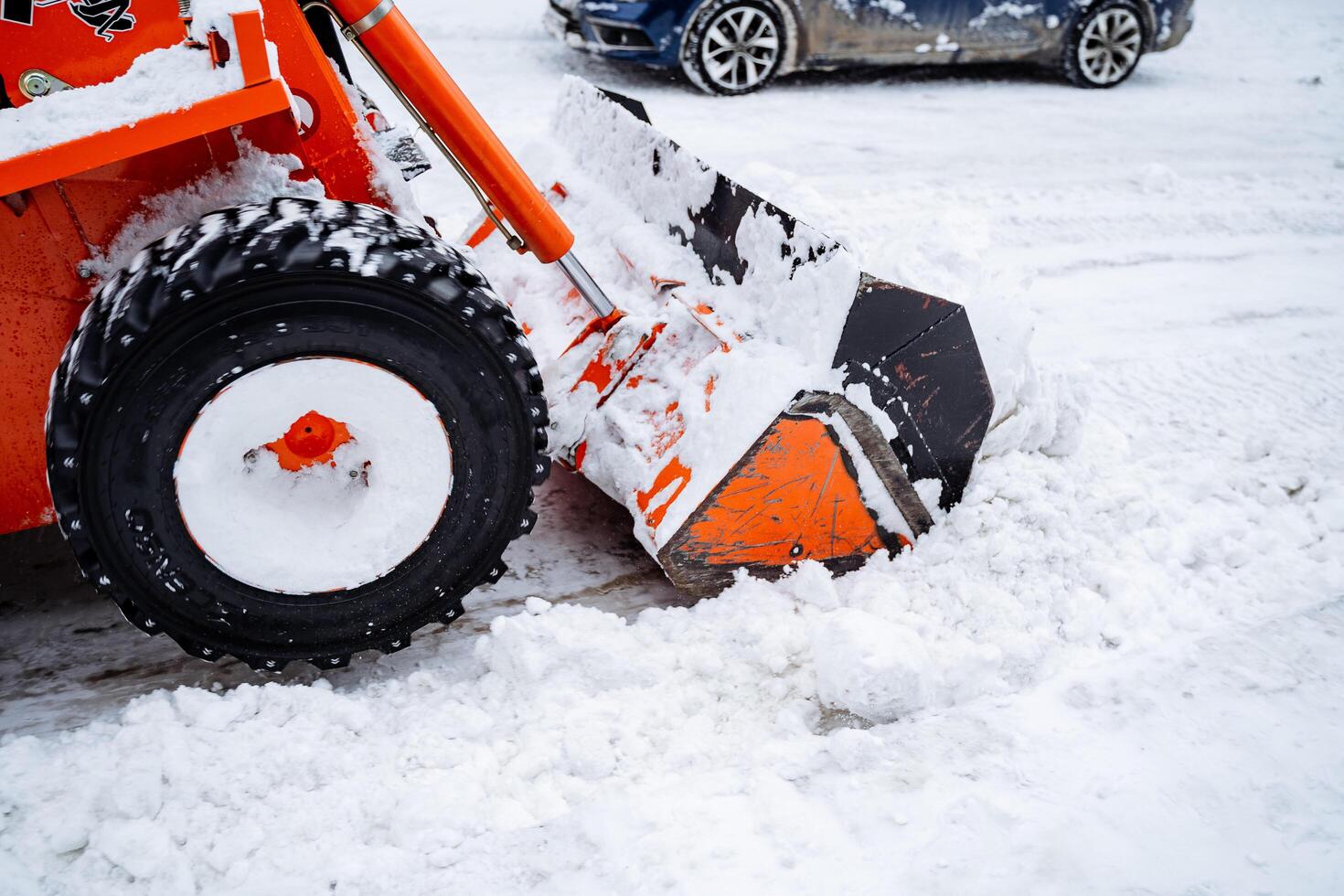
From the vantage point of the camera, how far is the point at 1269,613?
96.0 inches

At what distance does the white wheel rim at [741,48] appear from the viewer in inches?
259

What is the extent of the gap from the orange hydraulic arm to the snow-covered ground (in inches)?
35.9

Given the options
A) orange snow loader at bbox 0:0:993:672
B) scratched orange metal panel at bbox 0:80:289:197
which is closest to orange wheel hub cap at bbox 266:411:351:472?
orange snow loader at bbox 0:0:993:672

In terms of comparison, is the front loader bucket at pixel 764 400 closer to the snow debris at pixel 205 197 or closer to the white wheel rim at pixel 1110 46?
the snow debris at pixel 205 197

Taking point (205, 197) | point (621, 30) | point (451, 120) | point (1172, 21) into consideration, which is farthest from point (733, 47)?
point (205, 197)

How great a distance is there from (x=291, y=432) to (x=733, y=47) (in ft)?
18.2

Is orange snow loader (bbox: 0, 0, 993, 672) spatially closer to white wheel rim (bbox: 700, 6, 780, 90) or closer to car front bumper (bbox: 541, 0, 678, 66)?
car front bumper (bbox: 541, 0, 678, 66)

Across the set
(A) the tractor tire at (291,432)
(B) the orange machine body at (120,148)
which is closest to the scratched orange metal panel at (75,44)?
(B) the orange machine body at (120,148)

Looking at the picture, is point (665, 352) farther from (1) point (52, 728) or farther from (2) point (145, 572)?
(1) point (52, 728)

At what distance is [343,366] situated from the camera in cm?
191

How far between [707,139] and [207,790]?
4.82m

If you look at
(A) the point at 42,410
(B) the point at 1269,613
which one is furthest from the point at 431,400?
(B) the point at 1269,613

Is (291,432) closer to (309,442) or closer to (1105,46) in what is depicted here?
(309,442)

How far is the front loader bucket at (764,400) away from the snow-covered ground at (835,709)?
0.52 feet
